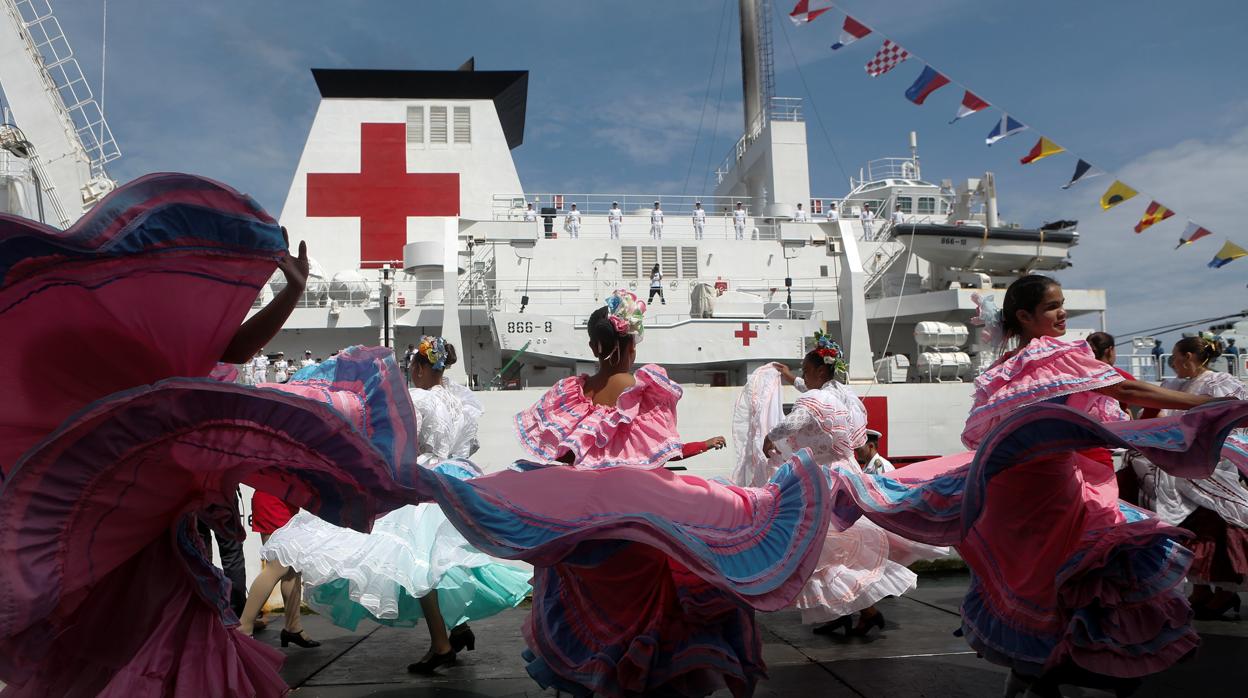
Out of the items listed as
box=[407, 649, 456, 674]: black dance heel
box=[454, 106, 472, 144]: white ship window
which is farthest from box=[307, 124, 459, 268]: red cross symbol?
box=[407, 649, 456, 674]: black dance heel

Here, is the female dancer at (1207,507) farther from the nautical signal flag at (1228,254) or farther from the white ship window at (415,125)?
the white ship window at (415,125)

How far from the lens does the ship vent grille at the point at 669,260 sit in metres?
15.9

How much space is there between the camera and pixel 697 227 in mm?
17141

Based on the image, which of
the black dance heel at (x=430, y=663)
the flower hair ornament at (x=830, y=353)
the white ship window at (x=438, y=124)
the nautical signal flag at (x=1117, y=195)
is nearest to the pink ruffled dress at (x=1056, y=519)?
the flower hair ornament at (x=830, y=353)

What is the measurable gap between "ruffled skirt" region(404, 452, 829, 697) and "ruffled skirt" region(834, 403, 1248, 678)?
0.48 meters

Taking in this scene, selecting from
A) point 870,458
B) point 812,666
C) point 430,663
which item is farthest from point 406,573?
point 870,458

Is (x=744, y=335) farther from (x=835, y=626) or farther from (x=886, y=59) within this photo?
(x=835, y=626)

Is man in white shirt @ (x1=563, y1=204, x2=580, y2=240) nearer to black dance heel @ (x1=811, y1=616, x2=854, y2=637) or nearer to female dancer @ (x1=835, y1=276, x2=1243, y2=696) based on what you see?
black dance heel @ (x1=811, y1=616, x2=854, y2=637)

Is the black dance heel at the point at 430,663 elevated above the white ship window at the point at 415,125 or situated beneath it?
situated beneath

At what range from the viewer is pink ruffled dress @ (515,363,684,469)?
343cm

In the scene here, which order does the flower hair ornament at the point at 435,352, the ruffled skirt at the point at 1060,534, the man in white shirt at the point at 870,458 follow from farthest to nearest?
the man in white shirt at the point at 870,458, the flower hair ornament at the point at 435,352, the ruffled skirt at the point at 1060,534

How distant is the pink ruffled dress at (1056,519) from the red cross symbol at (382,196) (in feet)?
52.4

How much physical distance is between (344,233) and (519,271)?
16.3 feet

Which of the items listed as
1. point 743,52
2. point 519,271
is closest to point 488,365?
point 519,271
